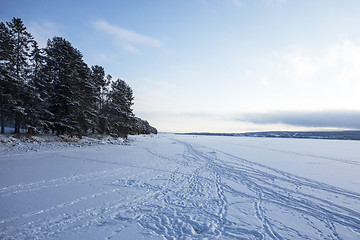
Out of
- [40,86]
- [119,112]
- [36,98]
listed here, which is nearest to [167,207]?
[36,98]

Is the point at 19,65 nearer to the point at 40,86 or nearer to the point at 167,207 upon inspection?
the point at 40,86

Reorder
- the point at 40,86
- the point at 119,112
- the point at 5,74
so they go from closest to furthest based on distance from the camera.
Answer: the point at 5,74
the point at 40,86
the point at 119,112

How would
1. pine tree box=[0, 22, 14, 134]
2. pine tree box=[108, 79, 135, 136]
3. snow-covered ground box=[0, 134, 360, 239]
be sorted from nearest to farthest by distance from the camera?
1. snow-covered ground box=[0, 134, 360, 239]
2. pine tree box=[0, 22, 14, 134]
3. pine tree box=[108, 79, 135, 136]

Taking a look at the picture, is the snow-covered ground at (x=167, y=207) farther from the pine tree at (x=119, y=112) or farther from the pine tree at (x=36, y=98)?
the pine tree at (x=119, y=112)

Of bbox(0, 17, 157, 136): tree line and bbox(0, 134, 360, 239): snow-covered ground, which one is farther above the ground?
bbox(0, 17, 157, 136): tree line

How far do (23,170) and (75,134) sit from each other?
531 inches

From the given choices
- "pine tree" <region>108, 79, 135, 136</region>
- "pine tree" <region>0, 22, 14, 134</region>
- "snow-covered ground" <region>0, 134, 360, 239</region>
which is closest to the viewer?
"snow-covered ground" <region>0, 134, 360, 239</region>

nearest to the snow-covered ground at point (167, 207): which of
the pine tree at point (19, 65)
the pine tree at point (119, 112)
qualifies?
the pine tree at point (19, 65)

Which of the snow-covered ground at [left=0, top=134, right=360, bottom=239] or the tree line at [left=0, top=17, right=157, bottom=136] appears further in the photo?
the tree line at [left=0, top=17, right=157, bottom=136]

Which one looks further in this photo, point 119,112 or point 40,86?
point 119,112

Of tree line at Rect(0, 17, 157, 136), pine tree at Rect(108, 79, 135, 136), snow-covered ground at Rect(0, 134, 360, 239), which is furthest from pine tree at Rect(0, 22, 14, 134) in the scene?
pine tree at Rect(108, 79, 135, 136)

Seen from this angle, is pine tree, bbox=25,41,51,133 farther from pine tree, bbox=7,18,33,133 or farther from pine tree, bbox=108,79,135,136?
pine tree, bbox=108,79,135,136

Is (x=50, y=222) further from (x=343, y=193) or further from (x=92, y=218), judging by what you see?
(x=343, y=193)

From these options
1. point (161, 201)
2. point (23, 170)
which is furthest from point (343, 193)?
point (23, 170)
